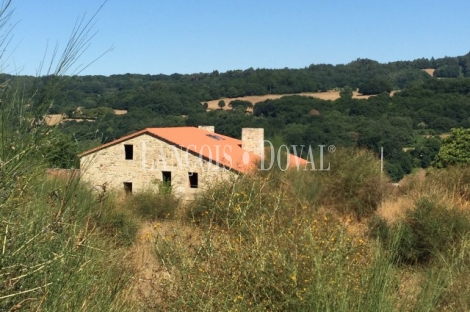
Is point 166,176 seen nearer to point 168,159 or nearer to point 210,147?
point 168,159

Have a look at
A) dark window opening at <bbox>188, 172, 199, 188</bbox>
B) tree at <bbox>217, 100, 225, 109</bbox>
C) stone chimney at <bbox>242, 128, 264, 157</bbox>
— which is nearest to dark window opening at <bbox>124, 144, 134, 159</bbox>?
dark window opening at <bbox>188, 172, 199, 188</bbox>

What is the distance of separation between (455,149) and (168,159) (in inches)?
498

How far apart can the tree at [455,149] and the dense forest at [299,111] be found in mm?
1902

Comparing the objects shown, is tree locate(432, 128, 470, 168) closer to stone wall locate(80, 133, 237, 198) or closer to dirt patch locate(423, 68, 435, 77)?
stone wall locate(80, 133, 237, 198)

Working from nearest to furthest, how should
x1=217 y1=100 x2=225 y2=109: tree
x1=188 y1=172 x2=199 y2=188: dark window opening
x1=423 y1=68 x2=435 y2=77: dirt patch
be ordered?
x1=188 y1=172 x2=199 y2=188: dark window opening < x1=217 y1=100 x2=225 y2=109: tree < x1=423 y1=68 x2=435 y2=77: dirt patch

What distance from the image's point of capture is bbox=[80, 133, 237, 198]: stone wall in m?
22.9

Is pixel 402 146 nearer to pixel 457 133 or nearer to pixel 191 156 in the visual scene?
pixel 457 133

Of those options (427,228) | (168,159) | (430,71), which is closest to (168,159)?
(168,159)

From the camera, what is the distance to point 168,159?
23.7m

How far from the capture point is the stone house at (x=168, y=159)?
22828 millimetres

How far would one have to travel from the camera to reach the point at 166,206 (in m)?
18.9

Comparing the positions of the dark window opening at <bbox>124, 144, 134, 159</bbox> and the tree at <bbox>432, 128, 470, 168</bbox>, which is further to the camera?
the dark window opening at <bbox>124, 144, 134, 159</bbox>

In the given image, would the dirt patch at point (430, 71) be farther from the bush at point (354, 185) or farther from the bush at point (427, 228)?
the bush at point (427, 228)

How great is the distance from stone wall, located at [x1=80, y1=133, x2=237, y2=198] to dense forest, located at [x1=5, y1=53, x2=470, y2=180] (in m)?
1.18
